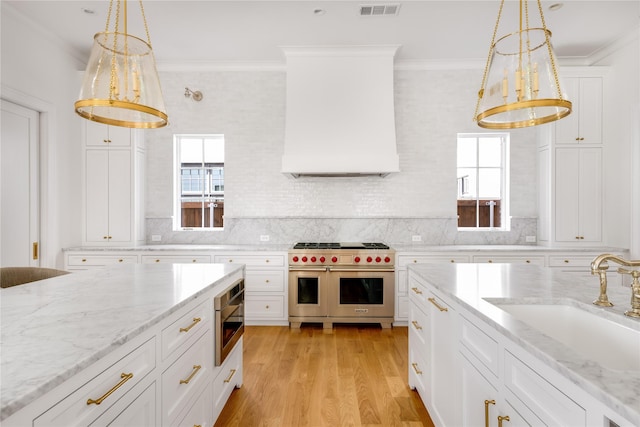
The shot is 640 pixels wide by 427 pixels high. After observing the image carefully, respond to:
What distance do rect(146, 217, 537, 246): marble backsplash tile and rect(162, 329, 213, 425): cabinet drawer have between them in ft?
8.75

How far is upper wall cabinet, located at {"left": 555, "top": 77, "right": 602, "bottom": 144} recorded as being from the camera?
402 cm

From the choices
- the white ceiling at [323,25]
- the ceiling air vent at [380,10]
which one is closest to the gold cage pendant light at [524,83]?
the ceiling air vent at [380,10]

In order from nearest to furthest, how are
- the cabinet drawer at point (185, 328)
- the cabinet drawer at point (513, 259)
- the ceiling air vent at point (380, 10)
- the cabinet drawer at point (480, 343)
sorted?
the cabinet drawer at point (480, 343) → the cabinet drawer at point (185, 328) → the ceiling air vent at point (380, 10) → the cabinet drawer at point (513, 259)

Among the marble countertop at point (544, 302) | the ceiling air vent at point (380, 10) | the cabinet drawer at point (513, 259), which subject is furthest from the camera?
the cabinet drawer at point (513, 259)

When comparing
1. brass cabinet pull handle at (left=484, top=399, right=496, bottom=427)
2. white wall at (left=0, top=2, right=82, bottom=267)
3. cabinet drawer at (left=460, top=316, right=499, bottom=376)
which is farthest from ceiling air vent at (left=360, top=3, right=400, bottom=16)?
white wall at (left=0, top=2, right=82, bottom=267)

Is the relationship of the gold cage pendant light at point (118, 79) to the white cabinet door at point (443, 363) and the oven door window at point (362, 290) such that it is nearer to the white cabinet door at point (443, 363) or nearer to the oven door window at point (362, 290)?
the white cabinet door at point (443, 363)

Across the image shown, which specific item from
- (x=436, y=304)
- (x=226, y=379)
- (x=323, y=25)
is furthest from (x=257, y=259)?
(x=323, y=25)

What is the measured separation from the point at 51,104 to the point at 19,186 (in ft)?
3.24

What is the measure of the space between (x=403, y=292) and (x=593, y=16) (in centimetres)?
355

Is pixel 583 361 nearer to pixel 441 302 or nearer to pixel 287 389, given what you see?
pixel 441 302

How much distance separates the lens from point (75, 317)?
3.92 ft

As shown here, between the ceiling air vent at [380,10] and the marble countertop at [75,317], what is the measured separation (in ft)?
9.37

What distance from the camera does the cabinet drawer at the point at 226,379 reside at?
1.98 m

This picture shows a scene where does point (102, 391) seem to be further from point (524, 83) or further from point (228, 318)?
point (524, 83)
